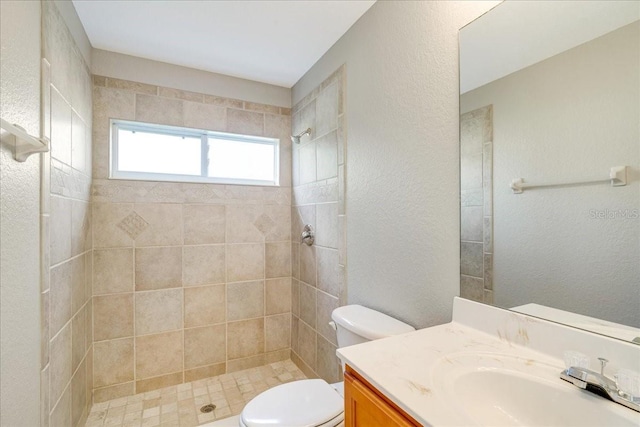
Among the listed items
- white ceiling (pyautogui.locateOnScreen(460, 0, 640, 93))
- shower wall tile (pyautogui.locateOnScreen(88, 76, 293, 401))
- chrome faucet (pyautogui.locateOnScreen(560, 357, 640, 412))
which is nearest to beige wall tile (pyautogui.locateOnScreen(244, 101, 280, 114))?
shower wall tile (pyautogui.locateOnScreen(88, 76, 293, 401))

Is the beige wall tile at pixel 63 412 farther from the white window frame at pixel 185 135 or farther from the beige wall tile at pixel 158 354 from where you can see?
the white window frame at pixel 185 135

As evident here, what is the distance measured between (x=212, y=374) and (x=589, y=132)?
2665 millimetres

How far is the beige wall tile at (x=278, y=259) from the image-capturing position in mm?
2521

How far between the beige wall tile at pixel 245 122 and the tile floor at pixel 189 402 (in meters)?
2.01

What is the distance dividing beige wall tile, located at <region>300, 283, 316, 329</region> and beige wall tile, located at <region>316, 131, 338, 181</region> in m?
0.89

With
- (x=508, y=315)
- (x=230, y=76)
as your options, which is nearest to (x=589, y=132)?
(x=508, y=315)

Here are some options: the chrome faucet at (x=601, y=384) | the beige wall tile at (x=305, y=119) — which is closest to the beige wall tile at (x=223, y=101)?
the beige wall tile at (x=305, y=119)

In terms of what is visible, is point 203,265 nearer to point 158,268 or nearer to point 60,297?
point 158,268

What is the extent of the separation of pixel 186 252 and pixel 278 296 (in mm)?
851

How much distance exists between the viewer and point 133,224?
2.09m

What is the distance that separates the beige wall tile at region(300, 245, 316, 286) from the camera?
223 centimetres

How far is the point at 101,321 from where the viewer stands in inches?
79.0

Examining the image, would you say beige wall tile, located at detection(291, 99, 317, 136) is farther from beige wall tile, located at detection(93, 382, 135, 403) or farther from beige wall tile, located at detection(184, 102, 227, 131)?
beige wall tile, located at detection(93, 382, 135, 403)

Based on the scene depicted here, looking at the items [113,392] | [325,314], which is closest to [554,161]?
[325,314]
